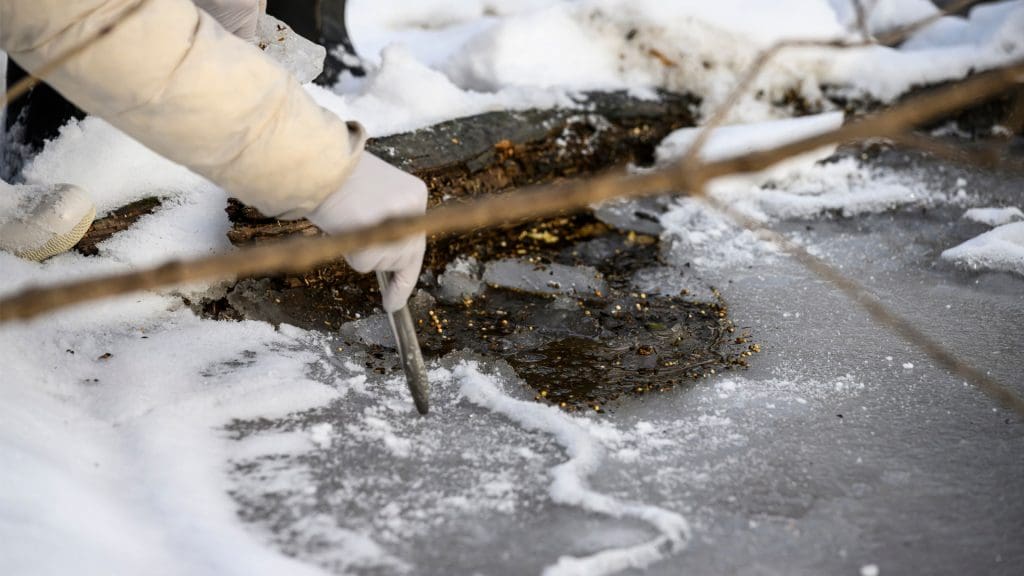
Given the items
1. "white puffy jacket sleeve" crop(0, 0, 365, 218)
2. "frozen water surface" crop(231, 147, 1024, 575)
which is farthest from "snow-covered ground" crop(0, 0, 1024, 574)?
"white puffy jacket sleeve" crop(0, 0, 365, 218)

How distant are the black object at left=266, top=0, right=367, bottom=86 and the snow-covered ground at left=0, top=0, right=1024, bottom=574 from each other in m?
0.41

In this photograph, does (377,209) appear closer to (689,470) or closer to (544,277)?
(689,470)

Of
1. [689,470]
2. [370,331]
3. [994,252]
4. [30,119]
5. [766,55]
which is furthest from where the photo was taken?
[994,252]

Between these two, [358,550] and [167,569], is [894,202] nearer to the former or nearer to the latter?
[358,550]

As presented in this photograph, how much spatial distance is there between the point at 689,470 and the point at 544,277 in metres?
1.04

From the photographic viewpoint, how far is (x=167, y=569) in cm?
158

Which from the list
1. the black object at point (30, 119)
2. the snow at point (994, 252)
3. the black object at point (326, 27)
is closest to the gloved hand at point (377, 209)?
the black object at point (30, 119)

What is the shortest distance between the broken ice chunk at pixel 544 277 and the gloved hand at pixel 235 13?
3.17 ft

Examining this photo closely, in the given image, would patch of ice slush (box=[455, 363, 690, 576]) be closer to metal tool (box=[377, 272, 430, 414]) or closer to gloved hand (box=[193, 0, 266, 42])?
metal tool (box=[377, 272, 430, 414])

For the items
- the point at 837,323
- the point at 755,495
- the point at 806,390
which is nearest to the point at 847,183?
the point at 837,323

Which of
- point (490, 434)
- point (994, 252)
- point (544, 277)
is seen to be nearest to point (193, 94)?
point (490, 434)

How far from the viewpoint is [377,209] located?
1813 mm

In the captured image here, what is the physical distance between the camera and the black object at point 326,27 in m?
3.47

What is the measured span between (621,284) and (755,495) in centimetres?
110
